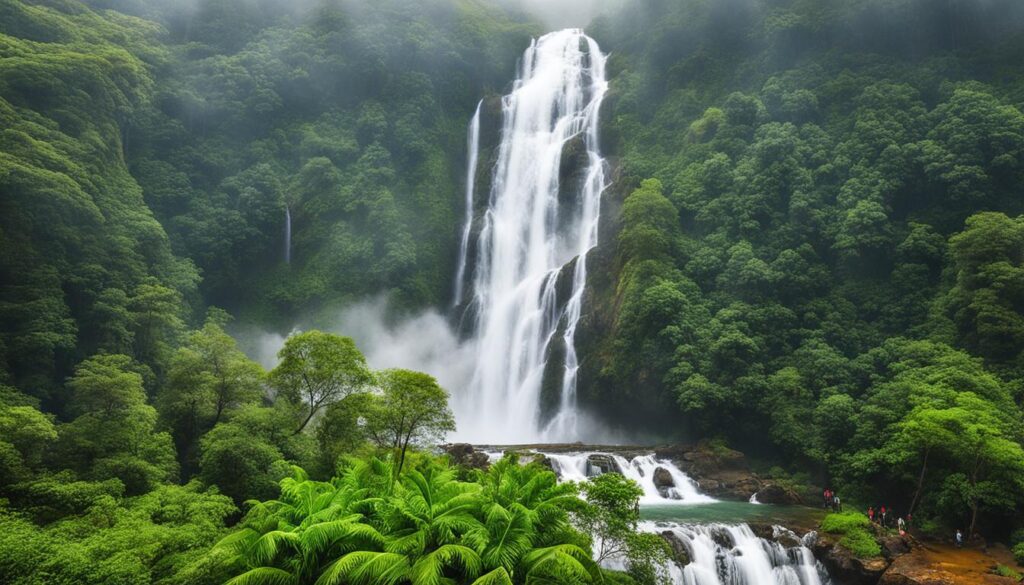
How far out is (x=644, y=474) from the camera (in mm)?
27141

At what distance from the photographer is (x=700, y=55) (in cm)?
5075

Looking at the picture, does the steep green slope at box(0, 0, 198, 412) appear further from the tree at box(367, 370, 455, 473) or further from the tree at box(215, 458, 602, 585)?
the tree at box(215, 458, 602, 585)

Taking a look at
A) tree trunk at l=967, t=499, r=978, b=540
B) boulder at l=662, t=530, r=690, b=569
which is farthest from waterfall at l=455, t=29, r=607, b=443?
tree trunk at l=967, t=499, r=978, b=540

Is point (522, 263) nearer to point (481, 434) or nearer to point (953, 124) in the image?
point (481, 434)

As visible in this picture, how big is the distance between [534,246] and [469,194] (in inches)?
460

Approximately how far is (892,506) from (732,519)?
9.43m

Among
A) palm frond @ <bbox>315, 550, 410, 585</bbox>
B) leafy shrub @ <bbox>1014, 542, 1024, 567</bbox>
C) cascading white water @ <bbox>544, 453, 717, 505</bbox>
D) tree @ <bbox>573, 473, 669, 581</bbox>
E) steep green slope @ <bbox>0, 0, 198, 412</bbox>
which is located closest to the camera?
palm frond @ <bbox>315, 550, 410, 585</bbox>

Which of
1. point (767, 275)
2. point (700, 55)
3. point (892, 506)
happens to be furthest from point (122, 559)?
point (700, 55)

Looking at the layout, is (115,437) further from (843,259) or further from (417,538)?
(843,259)

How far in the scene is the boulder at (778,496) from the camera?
83.6 ft

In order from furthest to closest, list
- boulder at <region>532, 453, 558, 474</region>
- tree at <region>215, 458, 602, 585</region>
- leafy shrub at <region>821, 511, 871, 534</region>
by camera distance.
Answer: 1. boulder at <region>532, 453, 558, 474</region>
2. leafy shrub at <region>821, 511, 871, 534</region>
3. tree at <region>215, 458, 602, 585</region>

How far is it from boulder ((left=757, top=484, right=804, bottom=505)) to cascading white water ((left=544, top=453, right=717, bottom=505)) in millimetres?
2292

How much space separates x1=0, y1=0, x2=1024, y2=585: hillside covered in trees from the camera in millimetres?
12391

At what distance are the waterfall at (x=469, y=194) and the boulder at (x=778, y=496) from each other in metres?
29.0
